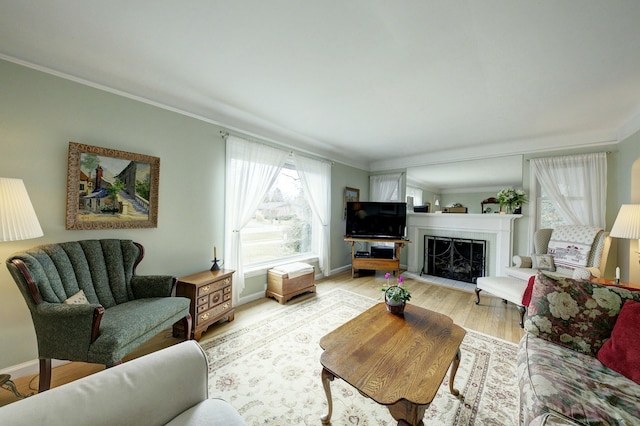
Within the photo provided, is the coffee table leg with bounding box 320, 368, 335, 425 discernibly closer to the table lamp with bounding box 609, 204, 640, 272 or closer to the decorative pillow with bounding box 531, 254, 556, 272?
the table lamp with bounding box 609, 204, 640, 272

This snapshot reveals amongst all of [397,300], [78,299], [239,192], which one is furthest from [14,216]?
[397,300]

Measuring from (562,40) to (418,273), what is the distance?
13.6 ft

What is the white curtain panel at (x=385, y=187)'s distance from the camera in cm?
513

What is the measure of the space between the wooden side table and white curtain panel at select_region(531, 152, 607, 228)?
4.74 meters

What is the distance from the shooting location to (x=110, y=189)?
86.0 inches

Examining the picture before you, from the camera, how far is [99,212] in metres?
2.13

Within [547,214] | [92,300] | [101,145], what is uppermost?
[101,145]

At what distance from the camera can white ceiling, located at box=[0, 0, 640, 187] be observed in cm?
140

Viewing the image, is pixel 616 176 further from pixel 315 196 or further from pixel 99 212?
pixel 99 212

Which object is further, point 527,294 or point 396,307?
point 527,294

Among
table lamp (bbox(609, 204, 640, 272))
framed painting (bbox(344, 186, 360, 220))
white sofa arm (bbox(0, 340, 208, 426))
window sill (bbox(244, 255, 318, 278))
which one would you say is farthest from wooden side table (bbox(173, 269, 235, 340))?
table lamp (bbox(609, 204, 640, 272))

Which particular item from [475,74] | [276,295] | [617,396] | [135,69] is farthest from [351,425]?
[135,69]

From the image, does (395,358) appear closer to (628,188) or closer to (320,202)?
(320,202)

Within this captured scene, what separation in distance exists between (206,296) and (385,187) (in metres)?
4.19
